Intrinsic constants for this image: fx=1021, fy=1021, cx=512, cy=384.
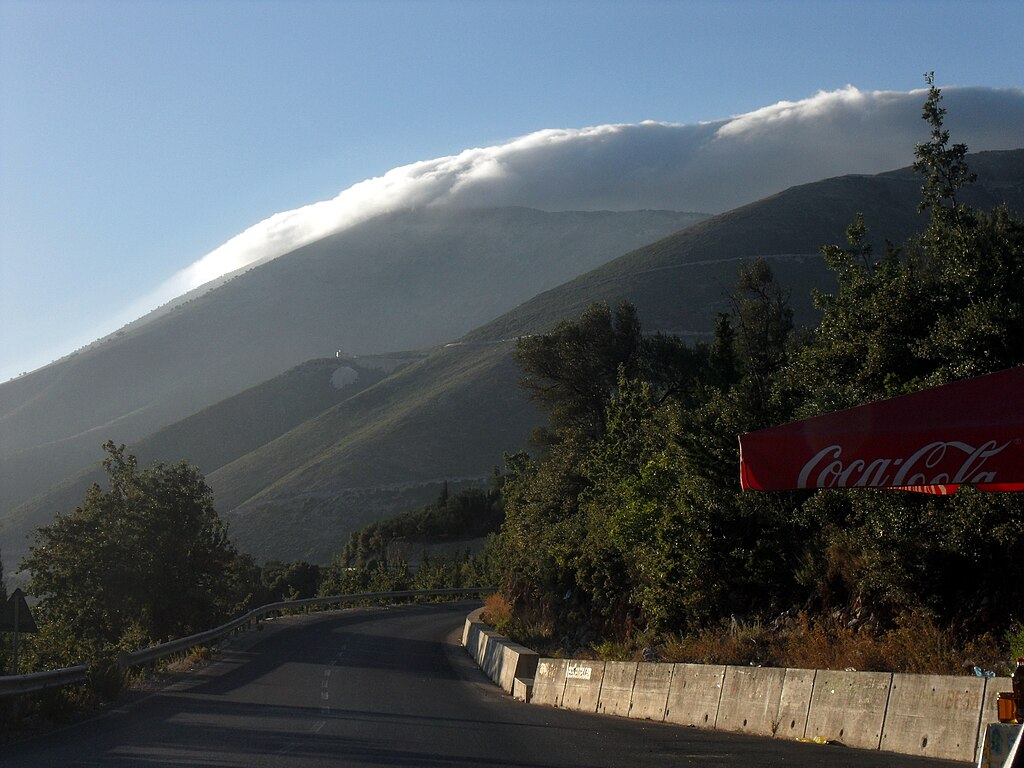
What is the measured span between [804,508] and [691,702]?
489 cm

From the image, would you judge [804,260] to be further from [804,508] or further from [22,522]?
[804,508]

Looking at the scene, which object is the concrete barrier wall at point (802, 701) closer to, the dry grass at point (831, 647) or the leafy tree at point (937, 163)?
the dry grass at point (831, 647)

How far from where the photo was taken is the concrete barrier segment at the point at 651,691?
552 inches

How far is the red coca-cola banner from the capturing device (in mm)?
7188

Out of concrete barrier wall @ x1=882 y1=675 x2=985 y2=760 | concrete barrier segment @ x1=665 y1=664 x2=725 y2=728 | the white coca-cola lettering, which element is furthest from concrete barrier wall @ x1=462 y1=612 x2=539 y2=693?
the white coca-cola lettering

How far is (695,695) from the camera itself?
43.6 feet

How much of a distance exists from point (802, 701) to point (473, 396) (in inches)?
3853

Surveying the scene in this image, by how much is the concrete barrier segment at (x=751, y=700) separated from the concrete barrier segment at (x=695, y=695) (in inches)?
5.9

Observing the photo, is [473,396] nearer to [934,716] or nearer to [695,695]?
[695,695]

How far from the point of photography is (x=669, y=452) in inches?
849

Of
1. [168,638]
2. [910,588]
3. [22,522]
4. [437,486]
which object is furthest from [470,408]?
[910,588]

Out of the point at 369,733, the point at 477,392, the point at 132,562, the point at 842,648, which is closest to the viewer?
the point at 369,733

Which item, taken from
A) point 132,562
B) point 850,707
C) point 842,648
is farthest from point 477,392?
point 850,707

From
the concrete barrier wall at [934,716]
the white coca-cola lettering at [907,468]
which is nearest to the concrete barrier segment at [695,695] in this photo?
the concrete barrier wall at [934,716]
